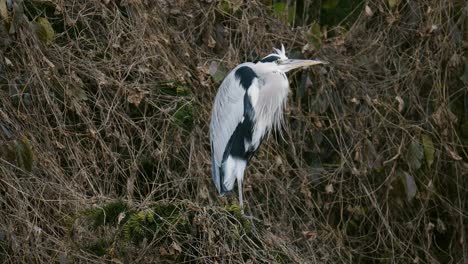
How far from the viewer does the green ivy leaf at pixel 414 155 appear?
4355 millimetres

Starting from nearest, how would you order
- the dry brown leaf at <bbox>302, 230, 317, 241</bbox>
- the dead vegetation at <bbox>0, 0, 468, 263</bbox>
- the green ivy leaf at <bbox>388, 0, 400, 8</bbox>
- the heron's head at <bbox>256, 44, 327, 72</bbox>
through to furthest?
1. the dead vegetation at <bbox>0, 0, 468, 263</bbox>
2. the dry brown leaf at <bbox>302, 230, 317, 241</bbox>
3. the heron's head at <bbox>256, 44, 327, 72</bbox>
4. the green ivy leaf at <bbox>388, 0, 400, 8</bbox>

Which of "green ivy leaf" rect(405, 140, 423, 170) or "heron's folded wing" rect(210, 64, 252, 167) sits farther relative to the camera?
"green ivy leaf" rect(405, 140, 423, 170)

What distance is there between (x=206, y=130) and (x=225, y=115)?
370 millimetres

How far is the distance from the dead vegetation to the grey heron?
0.16m

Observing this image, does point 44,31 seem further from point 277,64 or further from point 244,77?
point 277,64

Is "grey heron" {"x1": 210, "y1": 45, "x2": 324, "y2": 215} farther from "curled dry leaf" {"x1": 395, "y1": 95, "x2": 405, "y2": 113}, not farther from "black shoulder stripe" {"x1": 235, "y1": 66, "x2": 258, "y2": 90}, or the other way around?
"curled dry leaf" {"x1": 395, "y1": 95, "x2": 405, "y2": 113}

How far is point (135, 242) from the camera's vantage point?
10.6ft

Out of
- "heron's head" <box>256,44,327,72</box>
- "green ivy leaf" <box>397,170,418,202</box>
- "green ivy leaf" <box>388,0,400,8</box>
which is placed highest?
"green ivy leaf" <box>388,0,400,8</box>

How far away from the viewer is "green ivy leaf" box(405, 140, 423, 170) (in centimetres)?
436

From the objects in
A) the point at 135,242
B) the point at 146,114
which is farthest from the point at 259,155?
the point at 135,242

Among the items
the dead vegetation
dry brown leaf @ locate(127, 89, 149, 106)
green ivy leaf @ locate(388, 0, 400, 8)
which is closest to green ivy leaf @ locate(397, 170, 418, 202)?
the dead vegetation

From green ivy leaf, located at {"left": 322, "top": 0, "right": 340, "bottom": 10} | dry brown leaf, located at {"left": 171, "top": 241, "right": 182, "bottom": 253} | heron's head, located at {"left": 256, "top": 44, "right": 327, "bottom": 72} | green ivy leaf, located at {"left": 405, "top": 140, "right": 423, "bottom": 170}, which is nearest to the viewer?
dry brown leaf, located at {"left": 171, "top": 241, "right": 182, "bottom": 253}

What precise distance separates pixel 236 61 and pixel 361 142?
2.22 ft

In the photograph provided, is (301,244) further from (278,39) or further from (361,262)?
(278,39)
